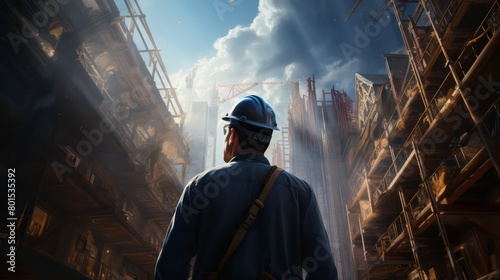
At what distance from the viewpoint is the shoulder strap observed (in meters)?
1.82

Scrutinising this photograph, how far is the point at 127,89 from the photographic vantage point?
20125mm

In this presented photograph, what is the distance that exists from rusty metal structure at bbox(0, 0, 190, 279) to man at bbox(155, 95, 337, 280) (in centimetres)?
806

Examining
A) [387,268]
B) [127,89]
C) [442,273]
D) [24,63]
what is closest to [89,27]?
[24,63]

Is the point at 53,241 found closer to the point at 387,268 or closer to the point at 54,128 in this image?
the point at 54,128

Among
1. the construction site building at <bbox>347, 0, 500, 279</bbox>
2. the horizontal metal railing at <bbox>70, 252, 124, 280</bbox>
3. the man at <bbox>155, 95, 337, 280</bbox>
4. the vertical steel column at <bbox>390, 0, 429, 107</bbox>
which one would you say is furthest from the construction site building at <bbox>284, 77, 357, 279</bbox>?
the man at <bbox>155, 95, 337, 280</bbox>

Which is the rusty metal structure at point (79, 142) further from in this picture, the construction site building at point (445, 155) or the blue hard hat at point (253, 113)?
the construction site building at point (445, 155)

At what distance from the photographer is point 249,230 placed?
1.96m

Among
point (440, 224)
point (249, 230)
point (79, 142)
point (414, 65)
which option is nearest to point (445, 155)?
point (440, 224)

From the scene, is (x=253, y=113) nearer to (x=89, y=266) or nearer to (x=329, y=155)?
(x=89, y=266)

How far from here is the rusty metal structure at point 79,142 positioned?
8812mm

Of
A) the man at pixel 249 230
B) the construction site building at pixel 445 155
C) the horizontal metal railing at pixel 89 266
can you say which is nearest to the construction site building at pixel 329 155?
the construction site building at pixel 445 155

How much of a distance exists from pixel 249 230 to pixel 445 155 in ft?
48.8

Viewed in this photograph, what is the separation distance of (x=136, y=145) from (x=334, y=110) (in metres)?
28.5

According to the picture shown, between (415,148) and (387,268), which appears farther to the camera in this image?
(387,268)
